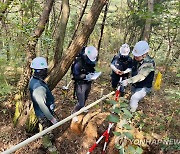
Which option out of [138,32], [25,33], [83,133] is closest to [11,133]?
[83,133]

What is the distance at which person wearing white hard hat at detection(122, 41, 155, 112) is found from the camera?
4887 mm

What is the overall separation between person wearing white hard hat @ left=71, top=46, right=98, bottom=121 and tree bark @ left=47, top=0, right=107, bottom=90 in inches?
6.7

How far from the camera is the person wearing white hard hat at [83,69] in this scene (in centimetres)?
496

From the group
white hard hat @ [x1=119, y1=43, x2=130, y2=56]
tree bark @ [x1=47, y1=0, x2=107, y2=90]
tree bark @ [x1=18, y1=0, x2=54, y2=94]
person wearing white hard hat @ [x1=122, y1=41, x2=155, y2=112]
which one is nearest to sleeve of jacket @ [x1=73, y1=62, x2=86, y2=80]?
tree bark @ [x1=47, y1=0, x2=107, y2=90]

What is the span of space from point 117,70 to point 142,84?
1.04 m

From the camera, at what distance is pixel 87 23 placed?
15.8 ft

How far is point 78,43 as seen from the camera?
5.01 m

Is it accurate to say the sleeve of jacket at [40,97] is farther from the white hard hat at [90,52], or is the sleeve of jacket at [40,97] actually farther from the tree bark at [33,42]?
the tree bark at [33,42]

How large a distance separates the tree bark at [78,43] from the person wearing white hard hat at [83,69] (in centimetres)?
17

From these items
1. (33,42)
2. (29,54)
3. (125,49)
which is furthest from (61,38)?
(125,49)

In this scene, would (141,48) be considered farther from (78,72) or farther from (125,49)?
(78,72)

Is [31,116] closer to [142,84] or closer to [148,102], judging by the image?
[142,84]

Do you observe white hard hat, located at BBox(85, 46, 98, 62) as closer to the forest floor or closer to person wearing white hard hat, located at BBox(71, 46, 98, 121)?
person wearing white hard hat, located at BBox(71, 46, 98, 121)

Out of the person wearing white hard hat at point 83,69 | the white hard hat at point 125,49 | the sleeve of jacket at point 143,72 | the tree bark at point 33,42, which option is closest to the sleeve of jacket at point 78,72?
the person wearing white hard hat at point 83,69
